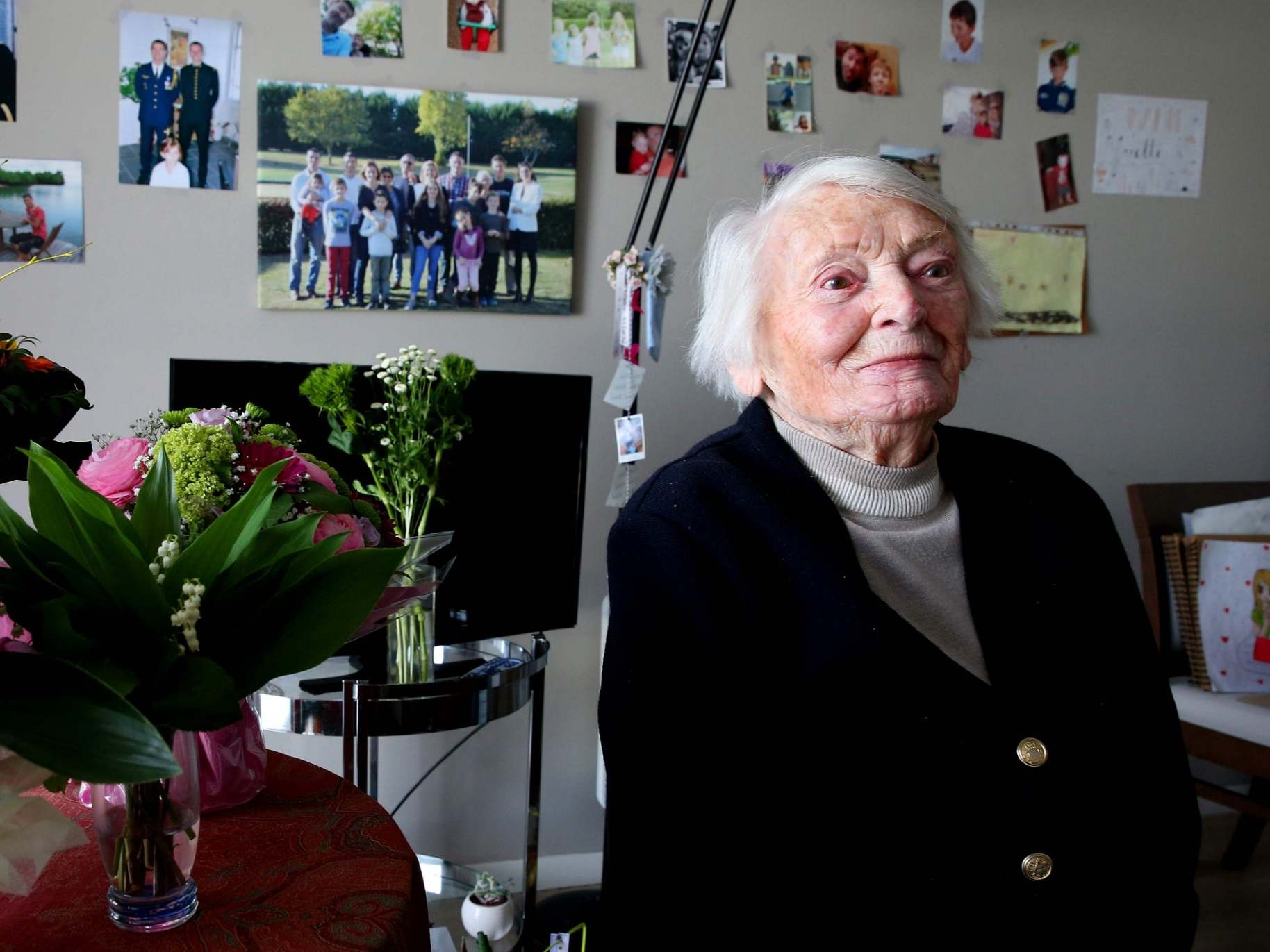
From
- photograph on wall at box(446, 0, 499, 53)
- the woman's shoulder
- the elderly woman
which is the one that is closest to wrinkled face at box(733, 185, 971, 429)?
the elderly woman

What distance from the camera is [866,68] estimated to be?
7.73 ft

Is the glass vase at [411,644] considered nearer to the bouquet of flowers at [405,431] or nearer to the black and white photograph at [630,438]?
the bouquet of flowers at [405,431]

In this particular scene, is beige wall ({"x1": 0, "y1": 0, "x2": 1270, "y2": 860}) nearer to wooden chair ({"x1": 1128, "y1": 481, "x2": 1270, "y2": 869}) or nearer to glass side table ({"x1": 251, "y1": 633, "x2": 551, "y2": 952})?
wooden chair ({"x1": 1128, "y1": 481, "x2": 1270, "y2": 869})

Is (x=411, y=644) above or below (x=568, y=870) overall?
above

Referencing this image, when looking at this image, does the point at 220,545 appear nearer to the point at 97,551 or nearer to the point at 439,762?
the point at 97,551

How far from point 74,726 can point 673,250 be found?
185 centimetres

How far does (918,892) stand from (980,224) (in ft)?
5.82

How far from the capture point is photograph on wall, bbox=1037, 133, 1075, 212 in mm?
2477

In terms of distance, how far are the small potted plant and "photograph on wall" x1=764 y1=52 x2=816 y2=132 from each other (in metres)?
1.62

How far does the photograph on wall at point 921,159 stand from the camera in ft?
7.86

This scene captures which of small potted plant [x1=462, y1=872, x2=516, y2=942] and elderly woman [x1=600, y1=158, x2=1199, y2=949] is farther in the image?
small potted plant [x1=462, y1=872, x2=516, y2=942]

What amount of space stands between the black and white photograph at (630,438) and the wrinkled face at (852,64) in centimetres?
94

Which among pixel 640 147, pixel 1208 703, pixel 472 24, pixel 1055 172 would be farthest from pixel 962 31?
pixel 1208 703

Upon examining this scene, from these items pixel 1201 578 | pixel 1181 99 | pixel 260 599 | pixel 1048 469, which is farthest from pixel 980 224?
pixel 260 599
